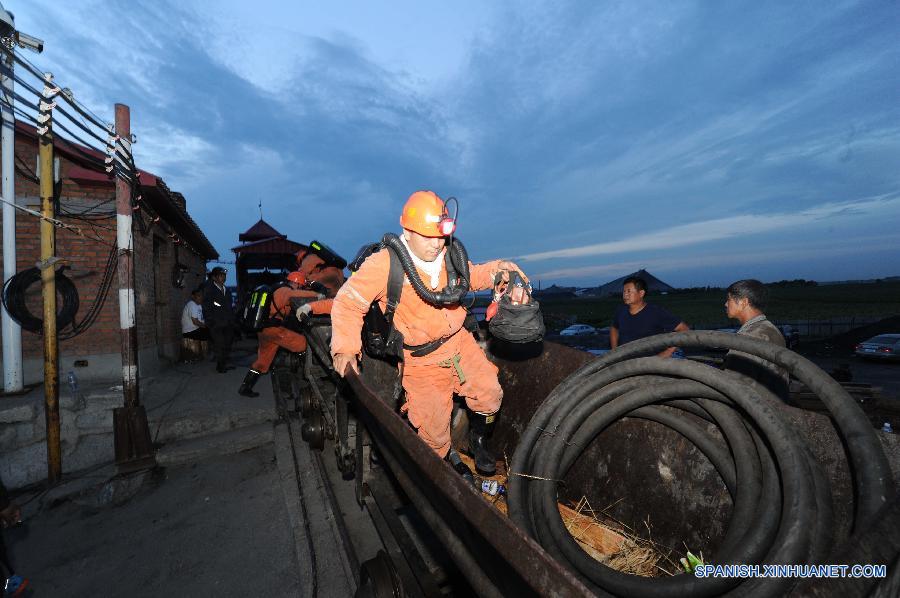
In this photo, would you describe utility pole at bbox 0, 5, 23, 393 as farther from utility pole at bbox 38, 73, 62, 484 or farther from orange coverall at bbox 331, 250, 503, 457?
orange coverall at bbox 331, 250, 503, 457

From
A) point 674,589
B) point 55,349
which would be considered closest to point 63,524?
point 55,349

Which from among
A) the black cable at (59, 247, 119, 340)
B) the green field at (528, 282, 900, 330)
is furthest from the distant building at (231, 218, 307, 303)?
the green field at (528, 282, 900, 330)

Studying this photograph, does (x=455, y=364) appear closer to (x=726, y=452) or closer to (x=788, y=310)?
(x=726, y=452)

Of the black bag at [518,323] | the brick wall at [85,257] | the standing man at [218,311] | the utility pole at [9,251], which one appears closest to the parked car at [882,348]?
the black bag at [518,323]

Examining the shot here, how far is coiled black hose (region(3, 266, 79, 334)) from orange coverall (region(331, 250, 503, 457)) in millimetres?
5946

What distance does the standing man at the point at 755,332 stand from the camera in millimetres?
2594

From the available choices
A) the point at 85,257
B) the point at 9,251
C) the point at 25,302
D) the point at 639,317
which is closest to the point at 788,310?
the point at 639,317

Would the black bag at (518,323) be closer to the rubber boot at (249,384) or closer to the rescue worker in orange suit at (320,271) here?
the rescue worker in orange suit at (320,271)

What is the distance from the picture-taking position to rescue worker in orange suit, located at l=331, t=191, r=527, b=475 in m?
2.53

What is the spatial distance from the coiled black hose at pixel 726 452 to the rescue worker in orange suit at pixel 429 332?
0.77 metres

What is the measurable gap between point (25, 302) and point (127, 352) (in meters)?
3.07

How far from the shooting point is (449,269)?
2809 mm

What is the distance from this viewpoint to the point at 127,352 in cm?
488

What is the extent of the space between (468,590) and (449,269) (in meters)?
1.92
